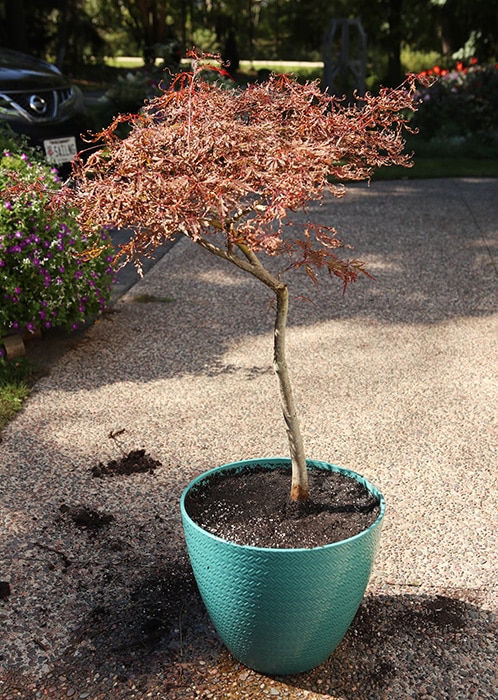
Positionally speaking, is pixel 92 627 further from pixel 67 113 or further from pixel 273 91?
pixel 67 113

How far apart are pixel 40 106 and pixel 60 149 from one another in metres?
0.40

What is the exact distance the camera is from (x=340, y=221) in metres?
8.01

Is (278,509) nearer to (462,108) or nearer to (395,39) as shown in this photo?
(462,108)

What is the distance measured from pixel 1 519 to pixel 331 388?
197cm

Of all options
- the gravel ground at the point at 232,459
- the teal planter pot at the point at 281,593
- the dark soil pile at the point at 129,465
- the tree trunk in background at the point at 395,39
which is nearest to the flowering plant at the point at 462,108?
the gravel ground at the point at 232,459

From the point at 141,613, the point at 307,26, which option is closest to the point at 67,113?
the point at 141,613

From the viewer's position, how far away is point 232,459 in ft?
11.9

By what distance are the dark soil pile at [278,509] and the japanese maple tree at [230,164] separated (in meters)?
0.45

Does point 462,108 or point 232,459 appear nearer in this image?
point 232,459

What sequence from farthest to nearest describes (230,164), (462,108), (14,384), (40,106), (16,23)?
(16,23) < (462,108) < (40,106) < (14,384) < (230,164)

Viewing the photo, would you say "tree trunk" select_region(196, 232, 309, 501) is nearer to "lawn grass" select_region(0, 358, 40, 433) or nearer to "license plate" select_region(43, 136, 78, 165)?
"lawn grass" select_region(0, 358, 40, 433)

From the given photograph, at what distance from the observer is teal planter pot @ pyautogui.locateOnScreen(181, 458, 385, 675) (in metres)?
2.13

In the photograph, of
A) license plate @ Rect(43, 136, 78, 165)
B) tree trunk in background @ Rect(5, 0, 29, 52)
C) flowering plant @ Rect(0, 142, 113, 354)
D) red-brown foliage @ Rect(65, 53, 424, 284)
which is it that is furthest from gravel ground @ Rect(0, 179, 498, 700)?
tree trunk in background @ Rect(5, 0, 29, 52)

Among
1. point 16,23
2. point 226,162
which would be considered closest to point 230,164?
point 226,162
